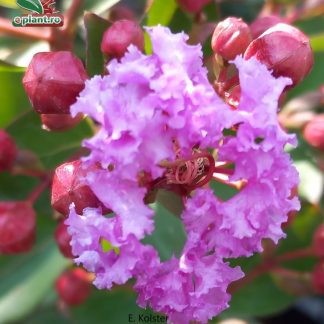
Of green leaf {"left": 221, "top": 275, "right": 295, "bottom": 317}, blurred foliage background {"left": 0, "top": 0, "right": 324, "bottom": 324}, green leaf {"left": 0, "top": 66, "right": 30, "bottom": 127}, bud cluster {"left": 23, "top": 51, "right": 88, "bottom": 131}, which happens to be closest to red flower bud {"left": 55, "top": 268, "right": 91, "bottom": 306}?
blurred foliage background {"left": 0, "top": 0, "right": 324, "bottom": 324}

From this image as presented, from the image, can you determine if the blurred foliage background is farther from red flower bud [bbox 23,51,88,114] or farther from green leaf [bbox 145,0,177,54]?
red flower bud [bbox 23,51,88,114]

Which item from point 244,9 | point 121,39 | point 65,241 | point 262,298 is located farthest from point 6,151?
point 244,9

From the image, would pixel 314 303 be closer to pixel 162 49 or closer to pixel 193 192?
pixel 193 192

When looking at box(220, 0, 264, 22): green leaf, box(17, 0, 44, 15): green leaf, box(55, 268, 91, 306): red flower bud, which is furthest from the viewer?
box(220, 0, 264, 22): green leaf

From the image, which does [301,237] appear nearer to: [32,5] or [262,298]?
[262,298]

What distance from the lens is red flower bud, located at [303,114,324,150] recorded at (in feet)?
3.71

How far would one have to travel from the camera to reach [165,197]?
86cm

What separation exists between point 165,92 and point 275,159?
0.13 metres

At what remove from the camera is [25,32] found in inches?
44.5

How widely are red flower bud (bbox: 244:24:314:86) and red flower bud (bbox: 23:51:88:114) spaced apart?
20cm

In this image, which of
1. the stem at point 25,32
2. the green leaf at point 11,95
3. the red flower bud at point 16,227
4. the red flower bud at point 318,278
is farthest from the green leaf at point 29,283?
the red flower bud at point 318,278

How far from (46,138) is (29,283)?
0.83 ft

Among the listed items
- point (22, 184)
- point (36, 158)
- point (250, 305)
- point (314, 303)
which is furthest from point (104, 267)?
point (314, 303)

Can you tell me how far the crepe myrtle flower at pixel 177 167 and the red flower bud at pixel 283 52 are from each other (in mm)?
78
